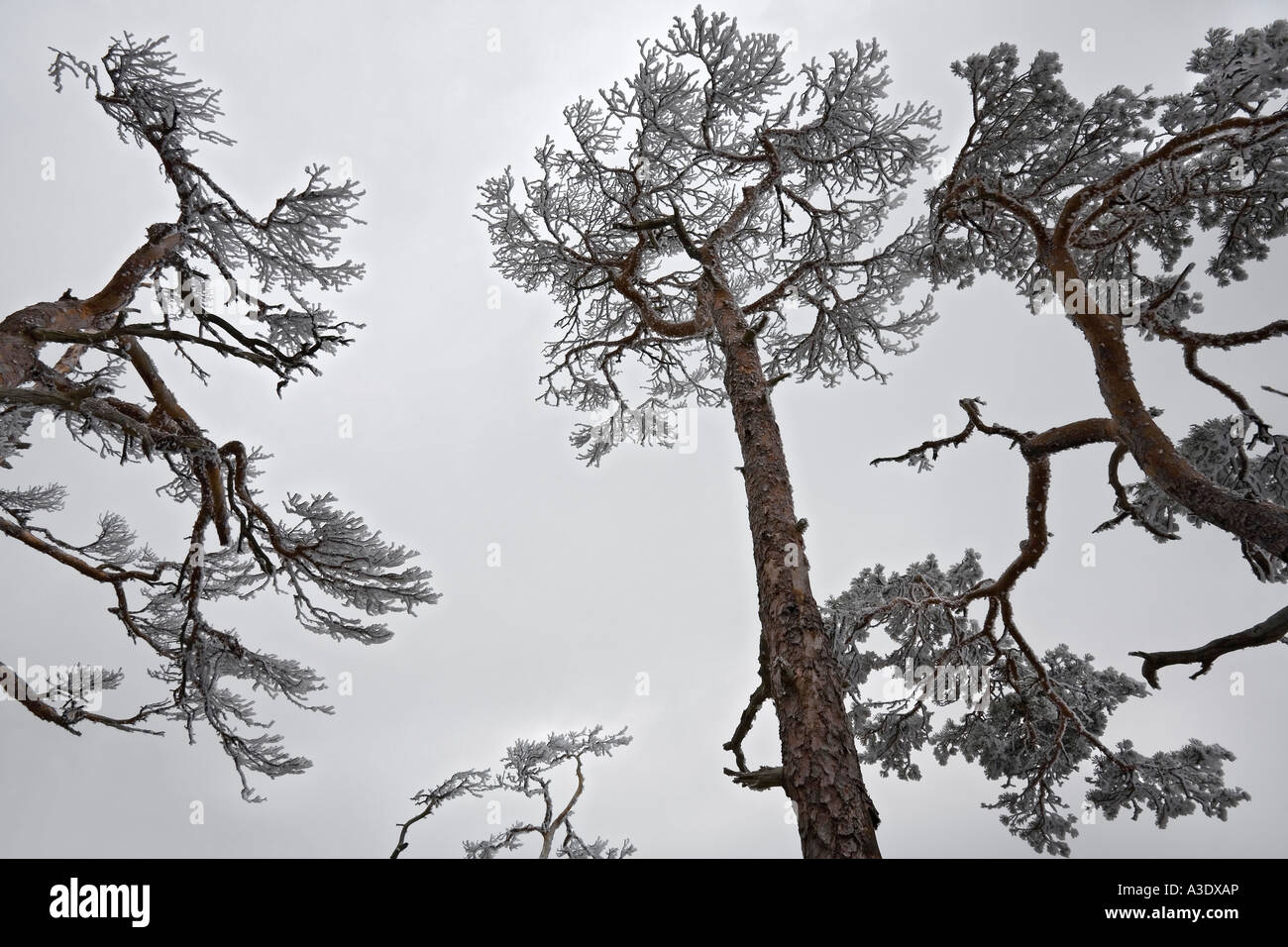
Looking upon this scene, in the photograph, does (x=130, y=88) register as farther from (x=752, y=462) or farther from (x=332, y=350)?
(x=752, y=462)

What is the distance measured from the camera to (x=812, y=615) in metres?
4.61

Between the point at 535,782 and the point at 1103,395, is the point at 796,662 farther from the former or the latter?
the point at 535,782

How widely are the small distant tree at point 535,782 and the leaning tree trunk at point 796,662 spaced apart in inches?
256

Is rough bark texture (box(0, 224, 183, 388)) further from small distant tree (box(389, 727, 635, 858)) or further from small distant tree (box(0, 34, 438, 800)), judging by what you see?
small distant tree (box(389, 727, 635, 858))

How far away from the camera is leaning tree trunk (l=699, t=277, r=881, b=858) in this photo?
3553 millimetres

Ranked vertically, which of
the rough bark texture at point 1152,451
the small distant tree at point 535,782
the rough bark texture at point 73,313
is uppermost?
the rough bark texture at point 73,313

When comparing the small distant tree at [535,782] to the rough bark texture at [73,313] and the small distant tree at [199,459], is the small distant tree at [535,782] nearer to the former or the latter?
the small distant tree at [199,459]

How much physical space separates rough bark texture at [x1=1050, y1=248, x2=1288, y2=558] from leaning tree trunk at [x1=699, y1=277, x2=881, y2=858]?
2559mm

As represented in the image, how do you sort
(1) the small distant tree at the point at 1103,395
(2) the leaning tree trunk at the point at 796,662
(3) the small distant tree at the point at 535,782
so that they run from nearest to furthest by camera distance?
1. (2) the leaning tree trunk at the point at 796,662
2. (1) the small distant tree at the point at 1103,395
3. (3) the small distant tree at the point at 535,782

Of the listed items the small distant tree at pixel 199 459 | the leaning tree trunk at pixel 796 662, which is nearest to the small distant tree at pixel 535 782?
the small distant tree at pixel 199 459

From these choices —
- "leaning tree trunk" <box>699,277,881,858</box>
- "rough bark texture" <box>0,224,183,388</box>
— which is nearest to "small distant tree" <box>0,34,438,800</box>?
"rough bark texture" <box>0,224,183,388</box>

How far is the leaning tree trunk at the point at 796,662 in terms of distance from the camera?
355 cm

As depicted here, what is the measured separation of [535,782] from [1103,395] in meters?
9.76
